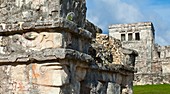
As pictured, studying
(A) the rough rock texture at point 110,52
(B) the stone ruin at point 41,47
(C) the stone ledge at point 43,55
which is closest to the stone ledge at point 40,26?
(B) the stone ruin at point 41,47

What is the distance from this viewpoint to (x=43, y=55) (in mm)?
4711

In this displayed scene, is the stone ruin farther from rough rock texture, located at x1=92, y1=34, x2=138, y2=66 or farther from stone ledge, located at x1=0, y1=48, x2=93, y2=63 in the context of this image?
rough rock texture, located at x1=92, y1=34, x2=138, y2=66

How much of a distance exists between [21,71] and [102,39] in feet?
12.8

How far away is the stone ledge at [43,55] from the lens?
4.64 meters

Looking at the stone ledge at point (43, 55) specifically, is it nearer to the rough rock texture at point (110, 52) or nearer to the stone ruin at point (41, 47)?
the stone ruin at point (41, 47)

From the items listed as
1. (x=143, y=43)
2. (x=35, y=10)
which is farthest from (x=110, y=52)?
(x=143, y=43)

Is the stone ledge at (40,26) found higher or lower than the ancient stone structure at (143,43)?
lower

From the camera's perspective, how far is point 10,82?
16.3 feet

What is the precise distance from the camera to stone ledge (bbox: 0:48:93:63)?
15.2ft

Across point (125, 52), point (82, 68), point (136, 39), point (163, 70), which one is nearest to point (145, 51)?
point (136, 39)

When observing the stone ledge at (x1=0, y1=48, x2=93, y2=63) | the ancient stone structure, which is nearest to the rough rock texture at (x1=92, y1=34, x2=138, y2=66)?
the stone ledge at (x1=0, y1=48, x2=93, y2=63)

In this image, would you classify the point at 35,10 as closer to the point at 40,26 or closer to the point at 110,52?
the point at 40,26

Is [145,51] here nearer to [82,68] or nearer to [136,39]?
[136,39]

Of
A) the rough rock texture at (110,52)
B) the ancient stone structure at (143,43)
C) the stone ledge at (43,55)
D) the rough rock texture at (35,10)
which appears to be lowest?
the stone ledge at (43,55)
